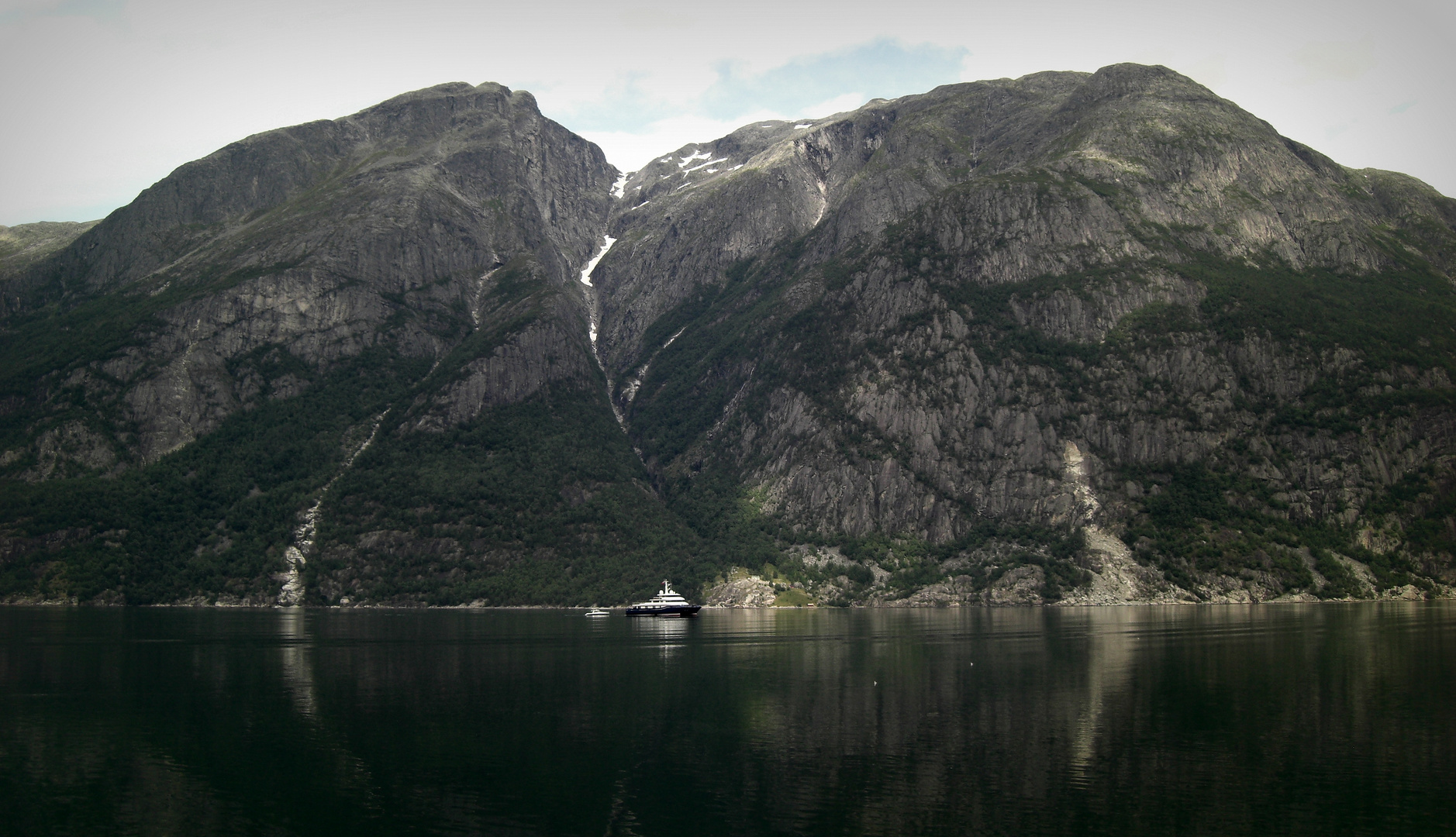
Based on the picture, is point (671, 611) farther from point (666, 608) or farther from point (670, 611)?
point (666, 608)

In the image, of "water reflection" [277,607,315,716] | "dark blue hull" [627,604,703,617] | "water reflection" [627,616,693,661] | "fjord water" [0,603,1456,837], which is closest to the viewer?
"fjord water" [0,603,1456,837]

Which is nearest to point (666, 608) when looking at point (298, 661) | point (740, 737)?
point (298, 661)

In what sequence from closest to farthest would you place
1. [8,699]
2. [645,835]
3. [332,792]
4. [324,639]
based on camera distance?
[645,835] → [332,792] → [8,699] → [324,639]

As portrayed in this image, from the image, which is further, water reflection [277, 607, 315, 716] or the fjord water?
water reflection [277, 607, 315, 716]

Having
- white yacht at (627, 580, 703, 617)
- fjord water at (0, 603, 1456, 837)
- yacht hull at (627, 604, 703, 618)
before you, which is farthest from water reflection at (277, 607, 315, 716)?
yacht hull at (627, 604, 703, 618)

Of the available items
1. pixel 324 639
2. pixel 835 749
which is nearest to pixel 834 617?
pixel 324 639

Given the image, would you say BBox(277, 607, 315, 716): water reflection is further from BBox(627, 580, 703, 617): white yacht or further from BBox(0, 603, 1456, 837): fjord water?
BBox(627, 580, 703, 617): white yacht

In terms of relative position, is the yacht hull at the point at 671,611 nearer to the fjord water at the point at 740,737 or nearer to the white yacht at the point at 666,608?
the white yacht at the point at 666,608

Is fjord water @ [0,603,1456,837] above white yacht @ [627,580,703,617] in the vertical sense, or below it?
above

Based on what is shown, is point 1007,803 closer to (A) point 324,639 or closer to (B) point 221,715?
(B) point 221,715
